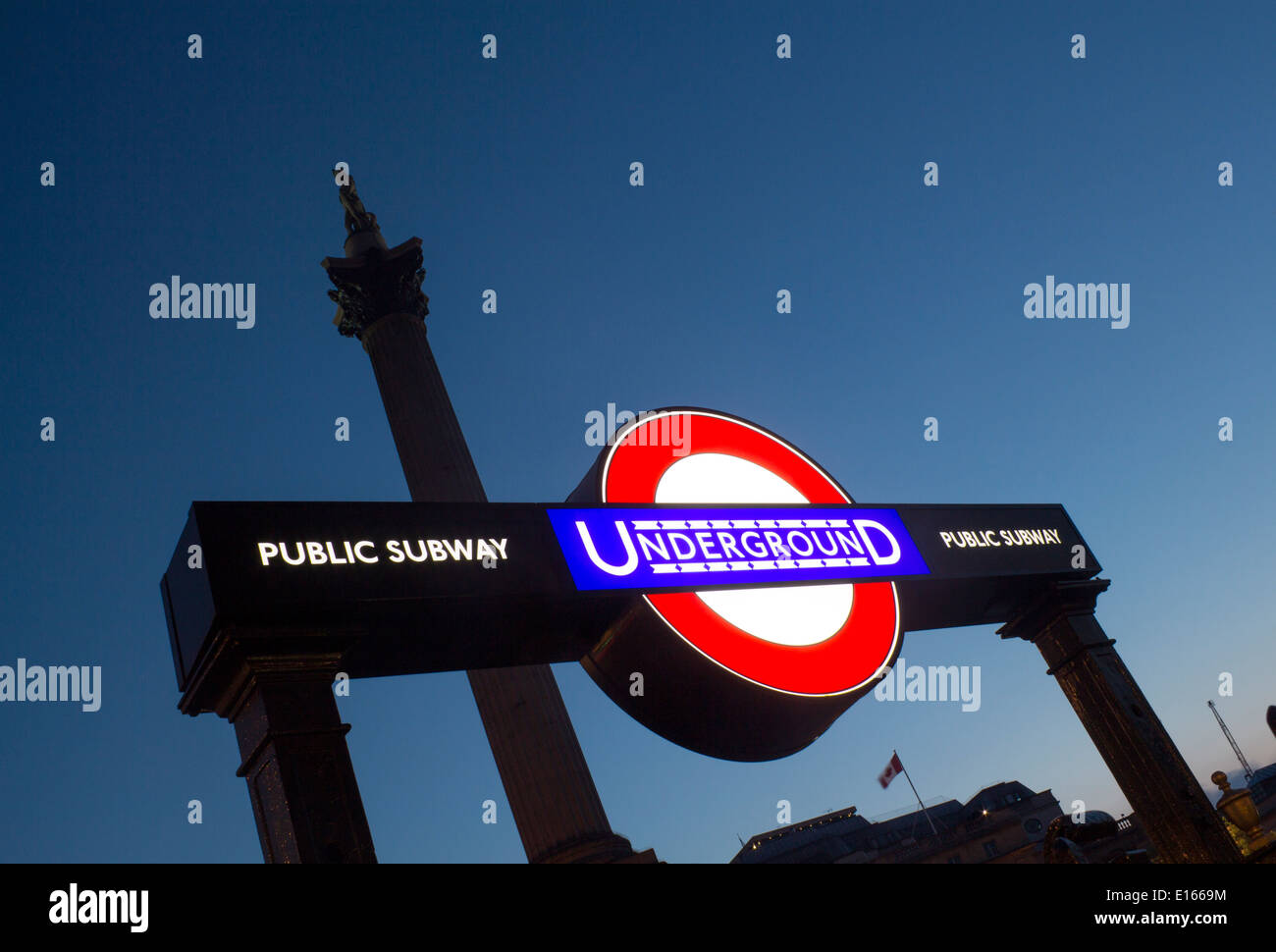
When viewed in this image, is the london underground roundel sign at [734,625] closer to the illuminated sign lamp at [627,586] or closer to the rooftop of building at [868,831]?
the illuminated sign lamp at [627,586]

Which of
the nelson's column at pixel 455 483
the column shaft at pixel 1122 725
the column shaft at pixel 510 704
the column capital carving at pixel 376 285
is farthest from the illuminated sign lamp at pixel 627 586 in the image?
the column capital carving at pixel 376 285

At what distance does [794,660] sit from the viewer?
6.93 metres

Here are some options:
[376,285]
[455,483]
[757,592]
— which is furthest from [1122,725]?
[376,285]

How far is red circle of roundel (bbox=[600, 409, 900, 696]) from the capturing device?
263 inches

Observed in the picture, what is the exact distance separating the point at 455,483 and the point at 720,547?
549 inches

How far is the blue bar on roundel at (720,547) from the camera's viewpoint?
696 cm

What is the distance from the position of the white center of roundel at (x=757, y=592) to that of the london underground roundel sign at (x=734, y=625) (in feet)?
0.04

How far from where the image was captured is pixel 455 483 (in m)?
20.5

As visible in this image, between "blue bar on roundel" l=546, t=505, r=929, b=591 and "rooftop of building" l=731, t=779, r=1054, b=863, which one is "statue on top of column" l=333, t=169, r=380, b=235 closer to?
"blue bar on roundel" l=546, t=505, r=929, b=591

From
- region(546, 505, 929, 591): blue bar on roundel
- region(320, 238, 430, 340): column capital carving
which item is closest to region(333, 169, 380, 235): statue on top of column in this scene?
region(320, 238, 430, 340): column capital carving
